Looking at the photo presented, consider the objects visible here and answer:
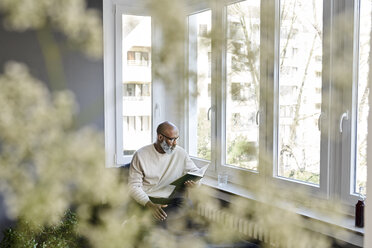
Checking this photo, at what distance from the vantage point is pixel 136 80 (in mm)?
213

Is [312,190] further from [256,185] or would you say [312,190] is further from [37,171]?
Result: [37,171]

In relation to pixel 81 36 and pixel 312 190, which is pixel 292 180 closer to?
pixel 312 190

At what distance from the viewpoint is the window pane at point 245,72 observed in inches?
7.0

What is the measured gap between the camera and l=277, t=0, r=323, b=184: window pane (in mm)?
188

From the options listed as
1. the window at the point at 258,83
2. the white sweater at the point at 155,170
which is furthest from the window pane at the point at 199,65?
the white sweater at the point at 155,170

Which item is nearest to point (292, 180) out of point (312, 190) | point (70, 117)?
point (312, 190)

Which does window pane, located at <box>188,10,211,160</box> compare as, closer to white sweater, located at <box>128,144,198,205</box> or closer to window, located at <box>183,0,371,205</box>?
window, located at <box>183,0,371,205</box>

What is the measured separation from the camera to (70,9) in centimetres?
20

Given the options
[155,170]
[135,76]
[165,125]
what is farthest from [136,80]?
[155,170]

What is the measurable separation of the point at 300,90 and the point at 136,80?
3.7 inches

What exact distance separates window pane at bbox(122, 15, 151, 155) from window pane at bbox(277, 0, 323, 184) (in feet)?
0.22

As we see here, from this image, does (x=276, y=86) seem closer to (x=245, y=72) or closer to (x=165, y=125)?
(x=245, y=72)

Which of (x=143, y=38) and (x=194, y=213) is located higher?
Answer: (x=143, y=38)

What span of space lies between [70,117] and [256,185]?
0.34 feet
